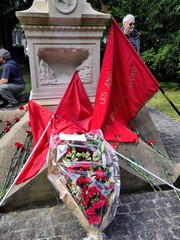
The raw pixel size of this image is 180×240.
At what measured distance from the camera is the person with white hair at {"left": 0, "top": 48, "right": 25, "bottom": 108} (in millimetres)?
5949

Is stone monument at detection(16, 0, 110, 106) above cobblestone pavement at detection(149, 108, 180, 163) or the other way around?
above

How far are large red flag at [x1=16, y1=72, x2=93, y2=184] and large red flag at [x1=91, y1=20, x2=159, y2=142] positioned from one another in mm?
227

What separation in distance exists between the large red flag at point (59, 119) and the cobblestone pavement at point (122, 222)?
1.46 ft

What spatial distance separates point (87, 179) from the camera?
2225 millimetres

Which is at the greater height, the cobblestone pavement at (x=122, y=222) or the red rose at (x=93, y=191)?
the red rose at (x=93, y=191)

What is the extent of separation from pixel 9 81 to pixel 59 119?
11.8ft

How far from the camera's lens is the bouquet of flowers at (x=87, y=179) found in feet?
7.04

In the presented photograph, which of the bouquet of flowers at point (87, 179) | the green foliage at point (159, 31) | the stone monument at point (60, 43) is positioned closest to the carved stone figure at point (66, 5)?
the stone monument at point (60, 43)

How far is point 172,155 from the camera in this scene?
4.17 m

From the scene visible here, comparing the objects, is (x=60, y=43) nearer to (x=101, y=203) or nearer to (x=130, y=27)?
(x=130, y=27)

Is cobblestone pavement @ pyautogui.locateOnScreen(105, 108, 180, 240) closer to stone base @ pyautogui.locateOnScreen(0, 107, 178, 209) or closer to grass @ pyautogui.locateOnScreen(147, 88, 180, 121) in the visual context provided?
stone base @ pyautogui.locateOnScreen(0, 107, 178, 209)

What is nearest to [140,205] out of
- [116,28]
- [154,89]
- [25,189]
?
[25,189]

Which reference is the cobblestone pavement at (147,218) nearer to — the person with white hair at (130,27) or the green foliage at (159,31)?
the person with white hair at (130,27)

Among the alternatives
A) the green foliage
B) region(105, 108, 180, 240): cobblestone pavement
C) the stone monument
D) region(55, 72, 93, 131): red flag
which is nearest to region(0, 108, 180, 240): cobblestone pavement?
region(105, 108, 180, 240): cobblestone pavement
